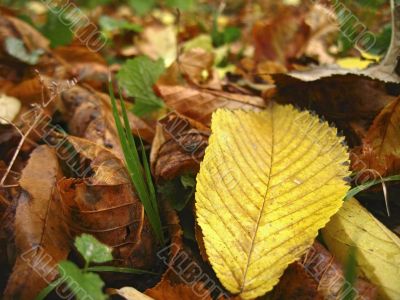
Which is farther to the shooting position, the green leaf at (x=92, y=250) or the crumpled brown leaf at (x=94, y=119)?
the crumpled brown leaf at (x=94, y=119)

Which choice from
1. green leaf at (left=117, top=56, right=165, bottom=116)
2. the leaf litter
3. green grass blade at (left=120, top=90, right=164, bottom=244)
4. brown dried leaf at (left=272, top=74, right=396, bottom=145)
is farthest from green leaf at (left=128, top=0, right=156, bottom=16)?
green grass blade at (left=120, top=90, right=164, bottom=244)

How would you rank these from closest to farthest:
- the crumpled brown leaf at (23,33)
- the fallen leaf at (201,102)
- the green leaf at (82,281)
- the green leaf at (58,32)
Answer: the green leaf at (82,281) → the fallen leaf at (201,102) → the crumpled brown leaf at (23,33) → the green leaf at (58,32)

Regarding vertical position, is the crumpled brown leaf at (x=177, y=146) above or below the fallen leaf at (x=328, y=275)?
above

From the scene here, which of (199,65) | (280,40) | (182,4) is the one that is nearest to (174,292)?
(199,65)

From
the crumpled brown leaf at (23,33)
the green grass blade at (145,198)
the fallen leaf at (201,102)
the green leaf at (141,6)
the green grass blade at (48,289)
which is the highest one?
the green leaf at (141,6)

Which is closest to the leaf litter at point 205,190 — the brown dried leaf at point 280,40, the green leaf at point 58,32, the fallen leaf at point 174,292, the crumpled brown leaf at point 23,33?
the fallen leaf at point 174,292

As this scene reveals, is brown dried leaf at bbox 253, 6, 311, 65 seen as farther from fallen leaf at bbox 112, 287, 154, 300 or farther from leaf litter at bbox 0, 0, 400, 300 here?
fallen leaf at bbox 112, 287, 154, 300

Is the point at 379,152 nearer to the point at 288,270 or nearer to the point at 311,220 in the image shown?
the point at 311,220

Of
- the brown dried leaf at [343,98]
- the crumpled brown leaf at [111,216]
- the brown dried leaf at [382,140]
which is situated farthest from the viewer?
the brown dried leaf at [343,98]

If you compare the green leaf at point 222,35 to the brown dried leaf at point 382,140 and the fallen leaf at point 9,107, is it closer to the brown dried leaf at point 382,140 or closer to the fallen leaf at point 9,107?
the fallen leaf at point 9,107
